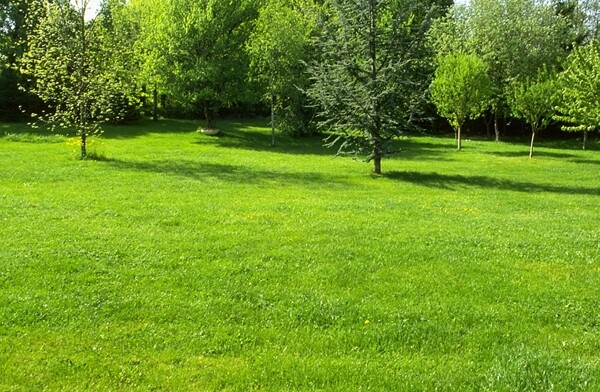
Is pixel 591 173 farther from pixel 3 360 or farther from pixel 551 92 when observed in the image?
pixel 3 360

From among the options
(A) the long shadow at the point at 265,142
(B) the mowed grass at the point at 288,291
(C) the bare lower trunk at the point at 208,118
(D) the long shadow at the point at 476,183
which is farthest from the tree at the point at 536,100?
(C) the bare lower trunk at the point at 208,118

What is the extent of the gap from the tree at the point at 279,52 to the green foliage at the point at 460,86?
315 inches

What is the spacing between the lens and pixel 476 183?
17625 mm

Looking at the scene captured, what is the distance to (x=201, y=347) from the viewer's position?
473cm

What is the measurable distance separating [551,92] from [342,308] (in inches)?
1026

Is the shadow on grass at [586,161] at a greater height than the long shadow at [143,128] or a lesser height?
lesser

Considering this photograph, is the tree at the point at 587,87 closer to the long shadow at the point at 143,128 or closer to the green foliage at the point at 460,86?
the green foliage at the point at 460,86

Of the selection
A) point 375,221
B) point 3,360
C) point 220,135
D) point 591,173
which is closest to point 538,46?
point 591,173

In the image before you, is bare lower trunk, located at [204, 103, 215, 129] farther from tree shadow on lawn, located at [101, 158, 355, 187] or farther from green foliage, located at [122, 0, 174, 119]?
tree shadow on lawn, located at [101, 158, 355, 187]

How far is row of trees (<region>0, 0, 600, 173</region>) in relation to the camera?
17.8 metres

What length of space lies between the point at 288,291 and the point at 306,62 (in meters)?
23.5

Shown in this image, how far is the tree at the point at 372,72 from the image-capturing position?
17891 millimetres

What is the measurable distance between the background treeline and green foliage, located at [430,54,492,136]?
0.09 meters

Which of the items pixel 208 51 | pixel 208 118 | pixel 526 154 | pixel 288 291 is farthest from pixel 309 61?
pixel 288 291
